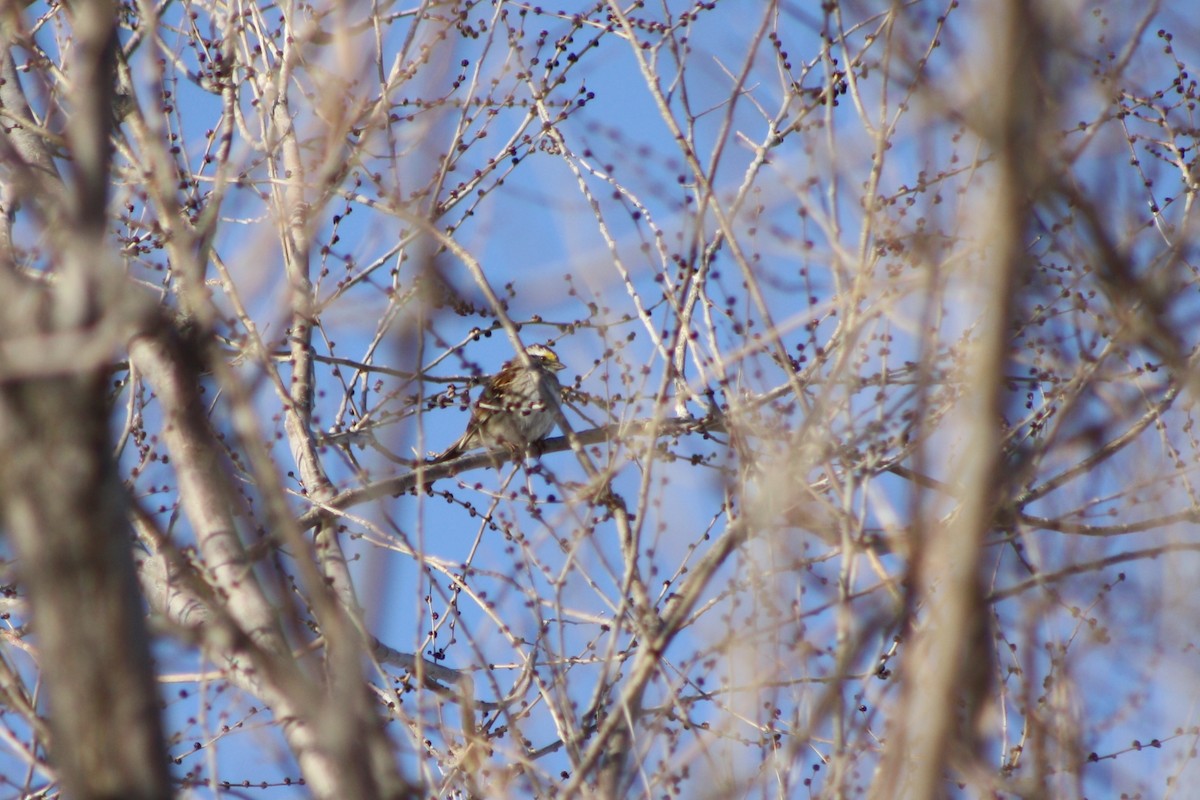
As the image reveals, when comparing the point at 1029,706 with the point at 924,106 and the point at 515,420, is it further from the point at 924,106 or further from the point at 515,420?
the point at 515,420

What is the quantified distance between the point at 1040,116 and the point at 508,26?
4039mm

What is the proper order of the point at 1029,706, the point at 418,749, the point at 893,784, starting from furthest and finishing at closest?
the point at 418,749, the point at 1029,706, the point at 893,784

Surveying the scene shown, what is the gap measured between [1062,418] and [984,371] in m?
0.96

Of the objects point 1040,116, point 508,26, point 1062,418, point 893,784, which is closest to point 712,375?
point 1062,418

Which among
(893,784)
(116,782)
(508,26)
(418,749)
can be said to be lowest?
(893,784)

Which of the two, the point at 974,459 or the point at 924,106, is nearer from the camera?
the point at 974,459

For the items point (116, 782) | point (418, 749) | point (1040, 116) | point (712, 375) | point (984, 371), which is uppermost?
point (712, 375)

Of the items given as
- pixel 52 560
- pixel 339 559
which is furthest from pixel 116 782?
pixel 339 559

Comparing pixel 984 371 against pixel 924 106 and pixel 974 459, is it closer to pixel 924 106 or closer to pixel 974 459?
pixel 974 459

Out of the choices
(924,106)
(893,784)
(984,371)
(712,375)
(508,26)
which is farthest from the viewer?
(508,26)

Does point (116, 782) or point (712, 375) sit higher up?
point (712, 375)

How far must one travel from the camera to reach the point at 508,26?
583 centimetres

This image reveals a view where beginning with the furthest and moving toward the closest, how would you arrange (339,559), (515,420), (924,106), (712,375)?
(515,420) < (339,559) < (712,375) < (924,106)

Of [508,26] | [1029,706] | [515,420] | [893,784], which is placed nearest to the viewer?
[893,784]
